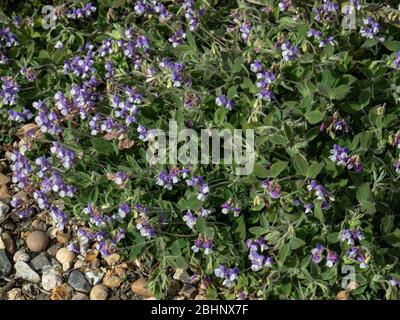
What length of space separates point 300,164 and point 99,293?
1.17 meters

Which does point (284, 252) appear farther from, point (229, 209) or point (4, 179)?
point (4, 179)

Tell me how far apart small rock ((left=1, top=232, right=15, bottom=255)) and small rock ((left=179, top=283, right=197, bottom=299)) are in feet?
2.96

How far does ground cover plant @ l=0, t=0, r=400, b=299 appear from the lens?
3.38 meters

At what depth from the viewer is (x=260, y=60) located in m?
3.70

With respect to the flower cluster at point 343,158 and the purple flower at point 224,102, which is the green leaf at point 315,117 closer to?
the flower cluster at point 343,158

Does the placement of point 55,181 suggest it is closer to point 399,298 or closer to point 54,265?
point 54,265

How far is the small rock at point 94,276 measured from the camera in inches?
146

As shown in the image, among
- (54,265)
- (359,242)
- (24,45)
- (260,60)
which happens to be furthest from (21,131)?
(359,242)

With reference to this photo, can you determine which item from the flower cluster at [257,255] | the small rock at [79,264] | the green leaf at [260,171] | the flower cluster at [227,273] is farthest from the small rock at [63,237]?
the green leaf at [260,171]

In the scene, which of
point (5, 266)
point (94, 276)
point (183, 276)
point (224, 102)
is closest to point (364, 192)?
point (224, 102)

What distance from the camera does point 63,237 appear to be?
3828 mm

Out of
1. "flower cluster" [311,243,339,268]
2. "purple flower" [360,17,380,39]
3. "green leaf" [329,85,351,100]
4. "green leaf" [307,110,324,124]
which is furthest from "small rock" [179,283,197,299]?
"purple flower" [360,17,380,39]

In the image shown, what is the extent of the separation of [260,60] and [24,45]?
1425 mm

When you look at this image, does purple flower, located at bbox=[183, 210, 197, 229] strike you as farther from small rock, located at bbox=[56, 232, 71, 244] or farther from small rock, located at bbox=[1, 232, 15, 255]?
small rock, located at bbox=[1, 232, 15, 255]
